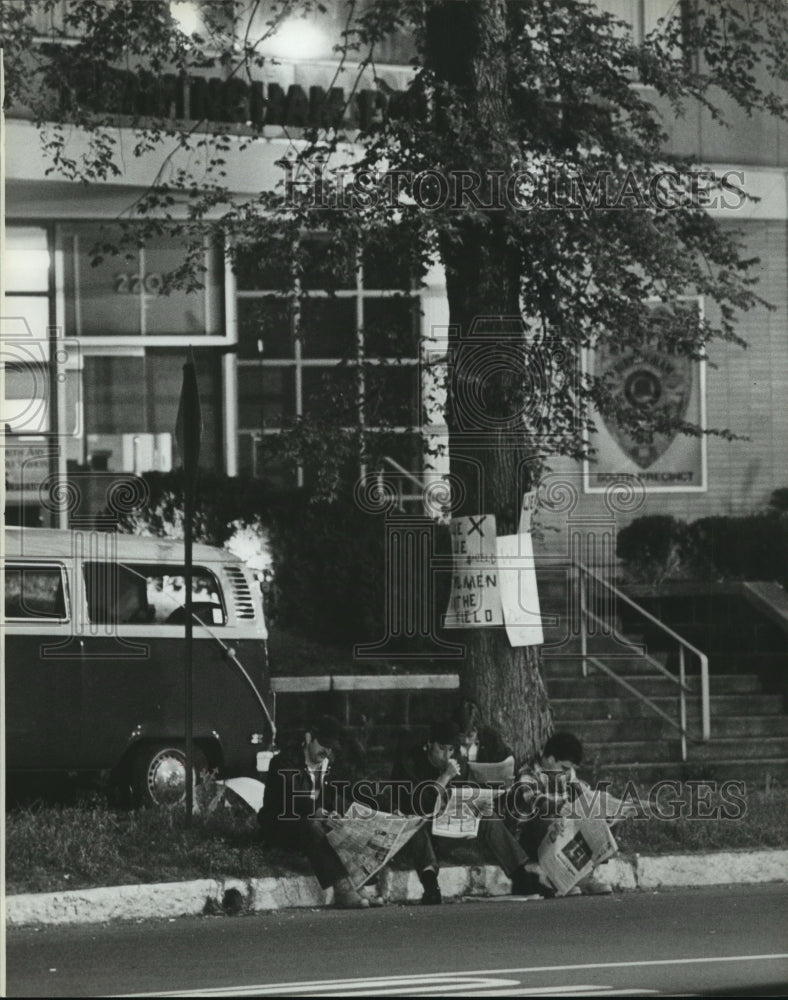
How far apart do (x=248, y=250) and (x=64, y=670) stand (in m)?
3.27

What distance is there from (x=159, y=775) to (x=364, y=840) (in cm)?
217

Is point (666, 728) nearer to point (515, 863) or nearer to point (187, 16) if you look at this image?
point (515, 863)

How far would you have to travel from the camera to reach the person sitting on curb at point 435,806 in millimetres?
10359

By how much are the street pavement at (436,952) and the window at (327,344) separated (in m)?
3.97

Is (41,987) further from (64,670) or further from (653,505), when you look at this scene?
(653,505)

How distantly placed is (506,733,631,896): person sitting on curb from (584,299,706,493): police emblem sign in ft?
22.6

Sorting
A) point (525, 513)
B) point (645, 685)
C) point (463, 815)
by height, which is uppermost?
point (525, 513)

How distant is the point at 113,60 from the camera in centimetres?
1288

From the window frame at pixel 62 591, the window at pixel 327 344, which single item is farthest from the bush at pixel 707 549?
the window frame at pixel 62 591

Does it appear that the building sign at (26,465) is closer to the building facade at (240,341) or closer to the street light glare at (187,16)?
the building facade at (240,341)

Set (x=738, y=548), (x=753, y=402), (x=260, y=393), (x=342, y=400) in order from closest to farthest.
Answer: (x=342, y=400)
(x=738, y=548)
(x=260, y=393)
(x=753, y=402)

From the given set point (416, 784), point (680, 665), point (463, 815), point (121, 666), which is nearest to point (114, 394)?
point (121, 666)

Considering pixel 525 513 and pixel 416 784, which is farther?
pixel 525 513

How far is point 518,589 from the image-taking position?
11984 millimetres
